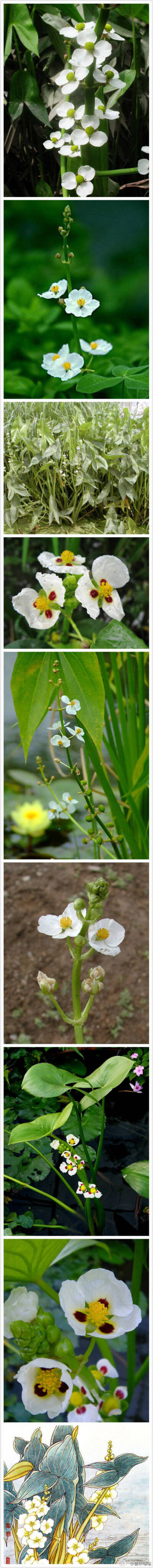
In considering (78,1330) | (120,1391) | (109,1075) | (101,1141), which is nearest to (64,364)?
(109,1075)

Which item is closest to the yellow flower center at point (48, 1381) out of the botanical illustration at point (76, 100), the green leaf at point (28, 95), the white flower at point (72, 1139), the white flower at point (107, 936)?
the white flower at point (72, 1139)

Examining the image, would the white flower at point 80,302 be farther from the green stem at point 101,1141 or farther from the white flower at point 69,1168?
the white flower at point 69,1168

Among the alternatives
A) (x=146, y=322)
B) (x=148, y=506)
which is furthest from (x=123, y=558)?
(x=146, y=322)

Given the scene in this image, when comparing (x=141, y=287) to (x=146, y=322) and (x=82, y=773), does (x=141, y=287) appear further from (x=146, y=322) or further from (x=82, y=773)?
(x=82, y=773)

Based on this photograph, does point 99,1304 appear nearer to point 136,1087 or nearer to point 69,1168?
point 69,1168

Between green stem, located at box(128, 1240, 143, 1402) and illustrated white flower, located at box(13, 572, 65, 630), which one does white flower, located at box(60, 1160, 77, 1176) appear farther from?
illustrated white flower, located at box(13, 572, 65, 630)

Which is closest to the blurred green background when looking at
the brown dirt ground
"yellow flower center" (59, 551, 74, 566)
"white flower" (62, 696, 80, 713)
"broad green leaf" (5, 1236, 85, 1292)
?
"yellow flower center" (59, 551, 74, 566)
